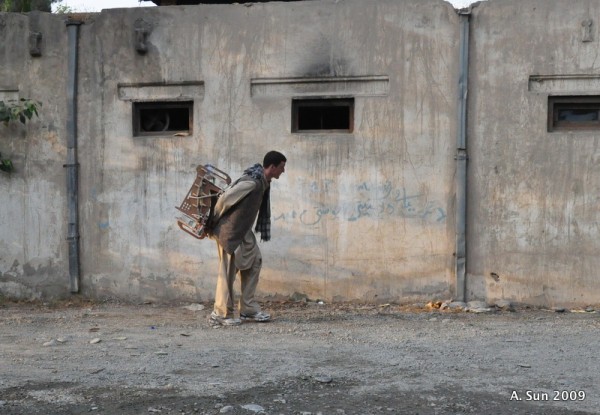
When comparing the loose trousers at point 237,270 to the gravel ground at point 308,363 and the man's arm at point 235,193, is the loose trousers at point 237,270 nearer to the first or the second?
the gravel ground at point 308,363

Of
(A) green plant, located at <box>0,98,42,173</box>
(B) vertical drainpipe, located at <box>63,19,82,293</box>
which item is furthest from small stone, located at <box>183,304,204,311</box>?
(A) green plant, located at <box>0,98,42,173</box>

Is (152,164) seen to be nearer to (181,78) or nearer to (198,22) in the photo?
(181,78)

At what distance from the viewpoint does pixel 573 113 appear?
8.19 meters

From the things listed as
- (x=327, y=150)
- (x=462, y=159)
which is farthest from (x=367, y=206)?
(x=462, y=159)

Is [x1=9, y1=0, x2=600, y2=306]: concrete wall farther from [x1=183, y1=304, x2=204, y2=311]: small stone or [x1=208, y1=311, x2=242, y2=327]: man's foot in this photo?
[x1=208, y1=311, x2=242, y2=327]: man's foot

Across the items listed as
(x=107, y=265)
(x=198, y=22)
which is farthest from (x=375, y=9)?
(x=107, y=265)

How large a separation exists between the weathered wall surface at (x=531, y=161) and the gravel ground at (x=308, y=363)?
45 centimetres

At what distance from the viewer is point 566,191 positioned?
26.5 feet

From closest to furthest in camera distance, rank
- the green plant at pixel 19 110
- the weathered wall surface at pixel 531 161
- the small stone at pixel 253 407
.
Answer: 1. the small stone at pixel 253 407
2. the weathered wall surface at pixel 531 161
3. the green plant at pixel 19 110

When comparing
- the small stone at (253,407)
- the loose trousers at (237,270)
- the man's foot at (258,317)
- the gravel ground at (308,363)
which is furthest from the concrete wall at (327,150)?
the small stone at (253,407)

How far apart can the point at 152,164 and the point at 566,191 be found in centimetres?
459

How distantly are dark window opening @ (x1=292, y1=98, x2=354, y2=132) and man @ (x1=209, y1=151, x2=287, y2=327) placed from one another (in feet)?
5.23

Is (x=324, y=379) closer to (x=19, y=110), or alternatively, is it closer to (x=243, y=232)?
(x=243, y=232)

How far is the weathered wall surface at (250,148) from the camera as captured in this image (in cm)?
827
